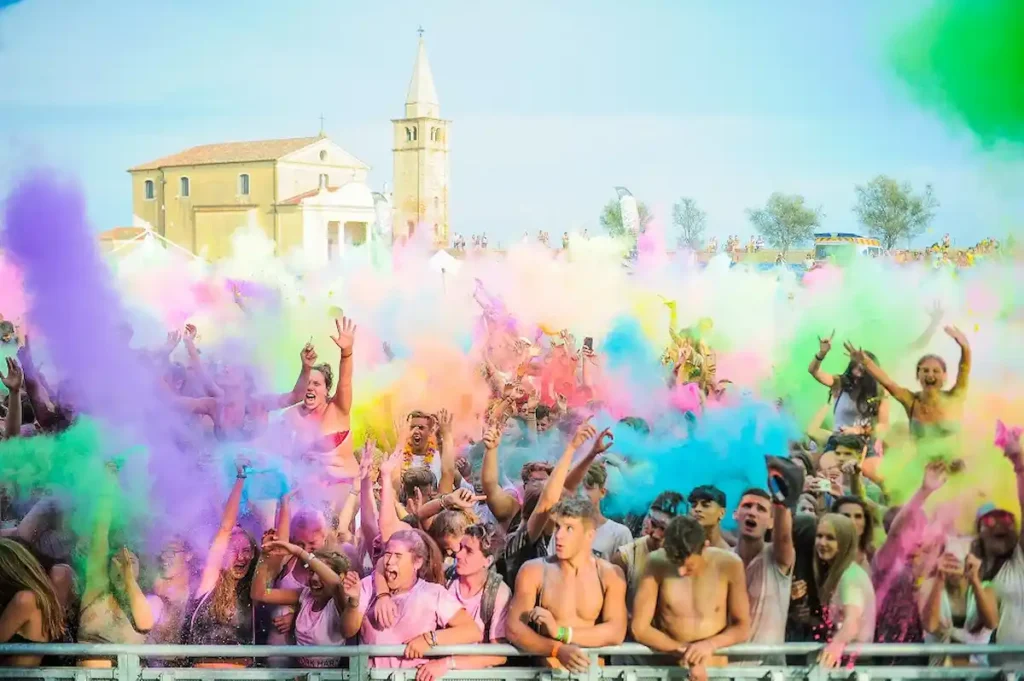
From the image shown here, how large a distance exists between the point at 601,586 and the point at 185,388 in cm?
189

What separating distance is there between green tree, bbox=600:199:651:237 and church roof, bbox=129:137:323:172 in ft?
4.37

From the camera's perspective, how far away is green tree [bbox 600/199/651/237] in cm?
532

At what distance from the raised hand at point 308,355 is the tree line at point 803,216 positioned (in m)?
1.36

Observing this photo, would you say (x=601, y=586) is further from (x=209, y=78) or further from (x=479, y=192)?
(x=209, y=78)

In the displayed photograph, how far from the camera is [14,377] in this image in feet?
16.9

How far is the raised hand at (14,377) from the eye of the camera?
5133mm

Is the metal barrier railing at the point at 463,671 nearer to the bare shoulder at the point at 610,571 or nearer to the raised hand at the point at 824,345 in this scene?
the bare shoulder at the point at 610,571

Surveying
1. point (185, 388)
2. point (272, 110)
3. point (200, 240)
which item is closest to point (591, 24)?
point (272, 110)

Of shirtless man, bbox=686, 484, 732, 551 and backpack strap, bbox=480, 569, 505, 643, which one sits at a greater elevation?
shirtless man, bbox=686, 484, 732, 551

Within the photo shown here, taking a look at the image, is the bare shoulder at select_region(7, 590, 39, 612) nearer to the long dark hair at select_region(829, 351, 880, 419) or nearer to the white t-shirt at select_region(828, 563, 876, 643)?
the white t-shirt at select_region(828, 563, 876, 643)

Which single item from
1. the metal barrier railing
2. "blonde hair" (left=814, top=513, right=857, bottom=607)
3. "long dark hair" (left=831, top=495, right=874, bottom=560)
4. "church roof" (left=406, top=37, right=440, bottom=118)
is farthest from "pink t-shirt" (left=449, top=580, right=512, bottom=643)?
"church roof" (left=406, top=37, right=440, bottom=118)

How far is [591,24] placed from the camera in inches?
213

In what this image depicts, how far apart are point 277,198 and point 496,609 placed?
1915 millimetres

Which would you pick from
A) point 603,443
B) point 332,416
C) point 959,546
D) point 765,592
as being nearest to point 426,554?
point 332,416
